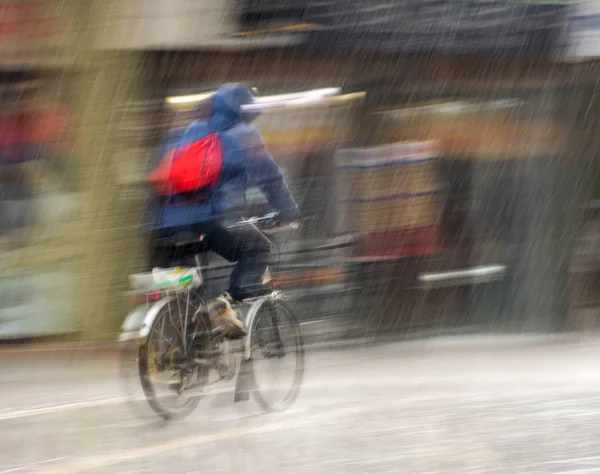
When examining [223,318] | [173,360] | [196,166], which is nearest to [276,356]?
[223,318]

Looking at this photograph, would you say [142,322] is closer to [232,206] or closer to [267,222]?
[232,206]

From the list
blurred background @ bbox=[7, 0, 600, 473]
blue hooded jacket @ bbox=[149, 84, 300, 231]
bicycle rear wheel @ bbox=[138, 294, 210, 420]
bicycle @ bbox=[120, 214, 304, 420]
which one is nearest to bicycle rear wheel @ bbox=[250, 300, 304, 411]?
bicycle @ bbox=[120, 214, 304, 420]

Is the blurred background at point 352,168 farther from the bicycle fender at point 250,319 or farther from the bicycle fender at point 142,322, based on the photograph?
the bicycle fender at point 142,322

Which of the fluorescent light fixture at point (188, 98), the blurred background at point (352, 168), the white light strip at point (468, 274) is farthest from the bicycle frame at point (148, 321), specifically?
the white light strip at point (468, 274)

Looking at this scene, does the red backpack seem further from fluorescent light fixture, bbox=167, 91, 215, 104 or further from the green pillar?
fluorescent light fixture, bbox=167, 91, 215, 104

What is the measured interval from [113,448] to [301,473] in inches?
46.4

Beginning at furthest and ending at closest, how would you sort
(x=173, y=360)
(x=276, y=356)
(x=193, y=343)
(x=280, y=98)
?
(x=280, y=98)
(x=276, y=356)
(x=193, y=343)
(x=173, y=360)

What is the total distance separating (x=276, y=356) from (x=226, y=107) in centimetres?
160

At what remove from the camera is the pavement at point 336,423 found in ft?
19.7

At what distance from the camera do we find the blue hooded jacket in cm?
707

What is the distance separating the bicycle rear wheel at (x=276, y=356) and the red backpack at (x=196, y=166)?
0.92m

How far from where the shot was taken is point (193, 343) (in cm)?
715

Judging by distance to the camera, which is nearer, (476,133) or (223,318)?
(223,318)

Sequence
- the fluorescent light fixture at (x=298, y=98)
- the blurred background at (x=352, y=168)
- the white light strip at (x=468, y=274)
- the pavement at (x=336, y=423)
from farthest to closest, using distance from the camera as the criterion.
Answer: the white light strip at (x=468, y=274) < the fluorescent light fixture at (x=298, y=98) < the blurred background at (x=352, y=168) < the pavement at (x=336, y=423)
